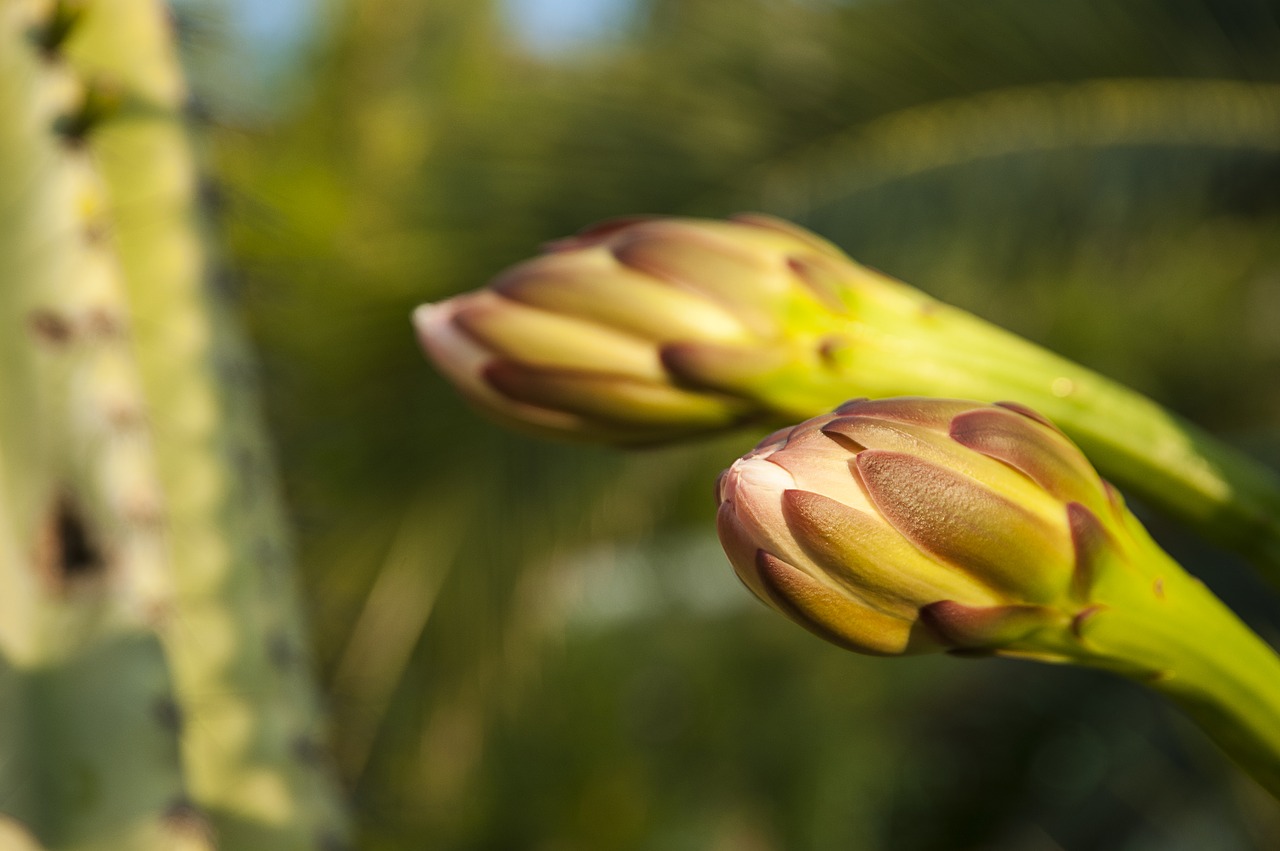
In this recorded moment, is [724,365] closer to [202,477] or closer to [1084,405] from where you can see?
[1084,405]

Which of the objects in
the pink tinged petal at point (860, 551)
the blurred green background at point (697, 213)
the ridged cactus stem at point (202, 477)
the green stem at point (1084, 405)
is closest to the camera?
the pink tinged petal at point (860, 551)

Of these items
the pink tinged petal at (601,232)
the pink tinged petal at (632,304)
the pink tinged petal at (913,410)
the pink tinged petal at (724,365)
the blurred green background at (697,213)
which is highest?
the pink tinged petal at (913,410)

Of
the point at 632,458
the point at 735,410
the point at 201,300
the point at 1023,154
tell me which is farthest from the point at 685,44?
the point at 735,410

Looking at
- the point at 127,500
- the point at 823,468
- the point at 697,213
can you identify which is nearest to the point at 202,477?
the point at 127,500

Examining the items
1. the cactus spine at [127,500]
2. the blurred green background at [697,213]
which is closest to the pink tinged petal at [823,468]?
the cactus spine at [127,500]

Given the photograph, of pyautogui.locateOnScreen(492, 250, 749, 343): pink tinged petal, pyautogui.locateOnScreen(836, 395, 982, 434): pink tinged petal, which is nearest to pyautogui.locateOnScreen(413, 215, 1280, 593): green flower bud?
pyautogui.locateOnScreen(492, 250, 749, 343): pink tinged petal

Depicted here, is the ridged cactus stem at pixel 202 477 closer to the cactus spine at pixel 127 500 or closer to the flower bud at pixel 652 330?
the cactus spine at pixel 127 500

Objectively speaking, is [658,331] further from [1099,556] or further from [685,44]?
[685,44]
